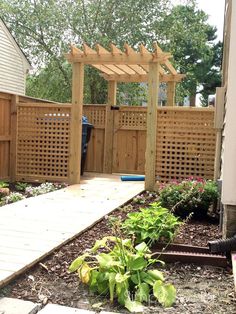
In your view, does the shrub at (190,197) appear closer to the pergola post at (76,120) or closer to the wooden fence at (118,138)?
the pergola post at (76,120)

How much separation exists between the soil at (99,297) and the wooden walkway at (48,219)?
0.31 ft

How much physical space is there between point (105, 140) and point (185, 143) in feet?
10.3

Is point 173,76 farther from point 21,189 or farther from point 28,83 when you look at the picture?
point 28,83

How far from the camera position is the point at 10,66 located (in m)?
15.5

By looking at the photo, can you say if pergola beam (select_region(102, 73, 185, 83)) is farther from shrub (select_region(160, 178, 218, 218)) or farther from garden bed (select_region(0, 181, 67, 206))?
shrub (select_region(160, 178, 218, 218))

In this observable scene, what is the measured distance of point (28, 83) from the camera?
788 inches

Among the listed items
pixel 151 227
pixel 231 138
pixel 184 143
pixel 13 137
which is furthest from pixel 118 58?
pixel 151 227

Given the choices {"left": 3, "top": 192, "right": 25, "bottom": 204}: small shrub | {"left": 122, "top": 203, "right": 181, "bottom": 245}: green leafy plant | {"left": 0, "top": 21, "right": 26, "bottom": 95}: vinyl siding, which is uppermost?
{"left": 0, "top": 21, "right": 26, "bottom": 95}: vinyl siding

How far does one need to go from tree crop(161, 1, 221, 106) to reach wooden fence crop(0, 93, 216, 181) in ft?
19.0

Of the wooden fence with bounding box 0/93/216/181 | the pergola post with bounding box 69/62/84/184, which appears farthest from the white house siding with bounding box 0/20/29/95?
the pergola post with bounding box 69/62/84/184

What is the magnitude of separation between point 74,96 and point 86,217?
3402mm

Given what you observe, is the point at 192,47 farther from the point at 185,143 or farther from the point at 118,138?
the point at 185,143

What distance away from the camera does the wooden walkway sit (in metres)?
2.93

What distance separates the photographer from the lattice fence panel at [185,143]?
22.4 feet
